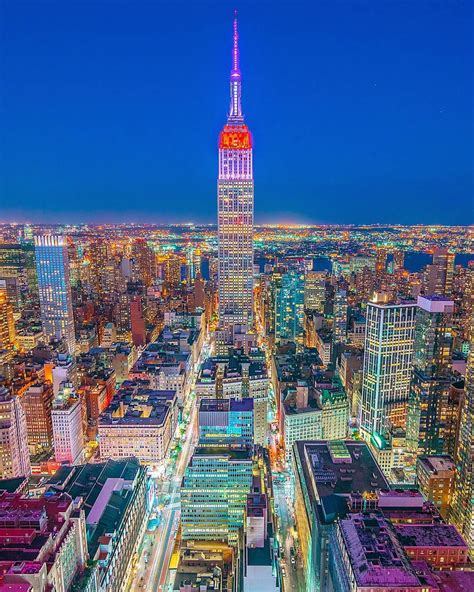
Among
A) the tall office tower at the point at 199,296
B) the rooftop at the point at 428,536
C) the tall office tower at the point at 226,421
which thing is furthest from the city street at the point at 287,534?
the tall office tower at the point at 199,296

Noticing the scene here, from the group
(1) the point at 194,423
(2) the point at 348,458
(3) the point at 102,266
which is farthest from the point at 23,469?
(3) the point at 102,266

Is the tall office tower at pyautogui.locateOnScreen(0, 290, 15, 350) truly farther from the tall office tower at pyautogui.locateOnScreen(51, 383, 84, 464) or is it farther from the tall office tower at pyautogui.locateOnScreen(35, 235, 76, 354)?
the tall office tower at pyautogui.locateOnScreen(51, 383, 84, 464)

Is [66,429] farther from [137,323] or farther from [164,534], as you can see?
[137,323]

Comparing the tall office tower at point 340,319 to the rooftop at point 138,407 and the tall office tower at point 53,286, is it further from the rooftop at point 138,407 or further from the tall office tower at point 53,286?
the tall office tower at point 53,286

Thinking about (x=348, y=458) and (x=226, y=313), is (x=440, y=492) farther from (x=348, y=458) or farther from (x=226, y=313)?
(x=226, y=313)

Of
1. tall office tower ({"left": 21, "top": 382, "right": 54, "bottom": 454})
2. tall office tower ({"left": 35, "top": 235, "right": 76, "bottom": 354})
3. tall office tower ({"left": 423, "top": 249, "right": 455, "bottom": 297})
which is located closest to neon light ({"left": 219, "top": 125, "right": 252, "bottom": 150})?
tall office tower ({"left": 35, "top": 235, "right": 76, "bottom": 354})
